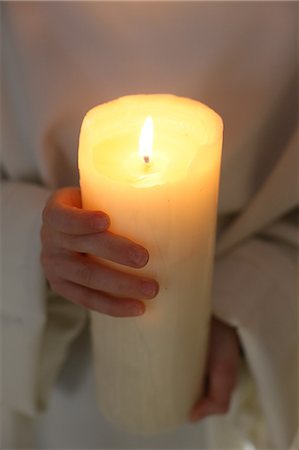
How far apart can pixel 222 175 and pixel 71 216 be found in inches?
7.7

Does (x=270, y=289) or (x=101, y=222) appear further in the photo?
(x=270, y=289)

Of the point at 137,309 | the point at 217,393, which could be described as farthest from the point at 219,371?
the point at 137,309

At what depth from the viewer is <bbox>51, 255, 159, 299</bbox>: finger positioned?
0.41 meters

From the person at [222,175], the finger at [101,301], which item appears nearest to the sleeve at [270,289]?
the person at [222,175]

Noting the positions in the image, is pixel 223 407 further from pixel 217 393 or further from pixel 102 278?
pixel 102 278

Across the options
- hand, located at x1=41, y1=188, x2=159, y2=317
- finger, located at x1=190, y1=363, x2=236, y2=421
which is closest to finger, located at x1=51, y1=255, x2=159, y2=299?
hand, located at x1=41, y1=188, x2=159, y2=317

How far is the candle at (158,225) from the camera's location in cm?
38

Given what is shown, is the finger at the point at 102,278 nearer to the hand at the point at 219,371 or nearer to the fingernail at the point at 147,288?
the fingernail at the point at 147,288

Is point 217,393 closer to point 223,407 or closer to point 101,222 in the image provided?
point 223,407

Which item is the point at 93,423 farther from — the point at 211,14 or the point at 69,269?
the point at 211,14

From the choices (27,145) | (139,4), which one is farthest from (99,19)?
(27,145)

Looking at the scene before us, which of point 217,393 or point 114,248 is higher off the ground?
point 114,248

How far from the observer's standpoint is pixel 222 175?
22.5 inches

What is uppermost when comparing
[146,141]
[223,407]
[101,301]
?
[146,141]
